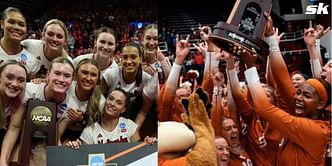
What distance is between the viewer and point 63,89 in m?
2.34

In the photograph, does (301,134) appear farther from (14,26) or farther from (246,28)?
(14,26)

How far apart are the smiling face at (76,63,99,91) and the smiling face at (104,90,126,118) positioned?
101 millimetres

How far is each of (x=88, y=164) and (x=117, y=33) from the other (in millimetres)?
600

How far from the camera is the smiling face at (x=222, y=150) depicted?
7.77ft

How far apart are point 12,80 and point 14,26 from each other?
23 centimetres

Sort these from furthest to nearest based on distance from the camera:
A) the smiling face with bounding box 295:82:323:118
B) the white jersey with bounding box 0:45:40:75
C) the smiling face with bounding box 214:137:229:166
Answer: the smiling face with bounding box 214:137:229:166
the white jersey with bounding box 0:45:40:75
the smiling face with bounding box 295:82:323:118

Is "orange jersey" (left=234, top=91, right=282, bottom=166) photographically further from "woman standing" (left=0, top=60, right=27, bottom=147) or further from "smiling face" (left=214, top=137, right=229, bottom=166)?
"woman standing" (left=0, top=60, right=27, bottom=147)

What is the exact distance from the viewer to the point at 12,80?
225 centimetres

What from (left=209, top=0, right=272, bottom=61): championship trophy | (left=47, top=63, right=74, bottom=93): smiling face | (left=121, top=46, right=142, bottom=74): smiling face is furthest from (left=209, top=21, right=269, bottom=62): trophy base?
(left=47, top=63, right=74, bottom=93): smiling face

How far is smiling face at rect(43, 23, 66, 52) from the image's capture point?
2320 millimetres

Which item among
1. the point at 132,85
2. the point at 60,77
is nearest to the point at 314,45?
the point at 132,85

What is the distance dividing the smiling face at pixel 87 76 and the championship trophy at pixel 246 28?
561 millimetres

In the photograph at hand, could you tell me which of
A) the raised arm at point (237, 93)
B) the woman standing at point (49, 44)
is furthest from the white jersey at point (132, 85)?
the raised arm at point (237, 93)

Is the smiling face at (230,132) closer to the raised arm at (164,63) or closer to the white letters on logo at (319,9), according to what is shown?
the raised arm at (164,63)
